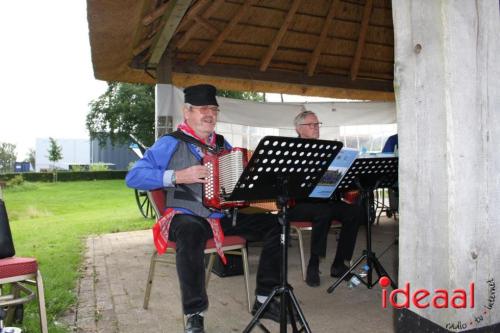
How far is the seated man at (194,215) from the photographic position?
2662 mm

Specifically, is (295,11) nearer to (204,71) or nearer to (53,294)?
(204,71)

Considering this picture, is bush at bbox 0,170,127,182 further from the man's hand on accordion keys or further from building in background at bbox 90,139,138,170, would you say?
the man's hand on accordion keys

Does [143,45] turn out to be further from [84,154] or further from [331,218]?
[84,154]

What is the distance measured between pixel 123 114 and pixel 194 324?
Answer: 1072 inches

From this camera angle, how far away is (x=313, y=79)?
22.2 feet

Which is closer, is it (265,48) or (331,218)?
(331,218)

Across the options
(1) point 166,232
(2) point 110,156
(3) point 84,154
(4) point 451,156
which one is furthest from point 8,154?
(4) point 451,156

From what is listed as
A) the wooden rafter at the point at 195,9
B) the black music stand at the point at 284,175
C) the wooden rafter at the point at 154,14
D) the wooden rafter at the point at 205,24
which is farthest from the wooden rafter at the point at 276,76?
the black music stand at the point at 284,175

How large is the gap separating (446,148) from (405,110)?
9.7 inches

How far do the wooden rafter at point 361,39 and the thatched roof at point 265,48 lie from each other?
0.01 meters

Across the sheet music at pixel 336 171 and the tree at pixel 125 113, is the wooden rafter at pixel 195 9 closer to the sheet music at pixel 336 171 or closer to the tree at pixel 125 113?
the sheet music at pixel 336 171

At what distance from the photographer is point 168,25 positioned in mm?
4457

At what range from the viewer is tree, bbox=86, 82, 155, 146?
27953 mm

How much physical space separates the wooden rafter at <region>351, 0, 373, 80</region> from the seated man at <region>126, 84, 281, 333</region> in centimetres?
359
